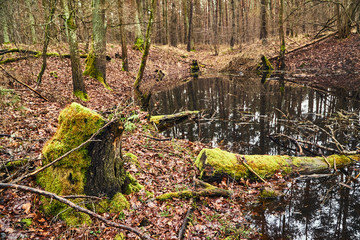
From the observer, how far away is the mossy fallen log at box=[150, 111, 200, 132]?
975cm

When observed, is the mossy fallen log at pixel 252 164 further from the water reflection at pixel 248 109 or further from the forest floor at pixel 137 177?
the water reflection at pixel 248 109

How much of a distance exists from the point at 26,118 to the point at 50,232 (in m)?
4.77

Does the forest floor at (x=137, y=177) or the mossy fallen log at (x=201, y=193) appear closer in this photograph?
the forest floor at (x=137, y=177)

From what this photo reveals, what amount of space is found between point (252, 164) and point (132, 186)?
10.5 ft

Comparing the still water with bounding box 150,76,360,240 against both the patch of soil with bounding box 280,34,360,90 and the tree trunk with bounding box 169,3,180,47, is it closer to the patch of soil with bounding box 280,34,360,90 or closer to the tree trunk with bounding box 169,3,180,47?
the patch of soil with bounding box 280,34,360,90

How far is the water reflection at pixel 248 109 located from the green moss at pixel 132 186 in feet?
13.4

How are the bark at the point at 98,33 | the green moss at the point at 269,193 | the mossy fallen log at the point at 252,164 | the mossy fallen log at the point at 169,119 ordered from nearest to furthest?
1. the green moss at the point at 269,193
2. the mossy fallen log at the point at 252,164
3. the mossy fallen log at the point at 169,119
4. the bark at the point at 98,33

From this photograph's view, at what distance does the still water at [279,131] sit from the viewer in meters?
4.53

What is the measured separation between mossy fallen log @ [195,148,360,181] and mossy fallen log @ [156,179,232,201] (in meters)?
0.34

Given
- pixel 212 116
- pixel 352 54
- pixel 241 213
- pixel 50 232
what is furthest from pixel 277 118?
pixel 352 54

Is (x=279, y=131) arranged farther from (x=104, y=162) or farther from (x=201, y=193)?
(x=104, y=162)

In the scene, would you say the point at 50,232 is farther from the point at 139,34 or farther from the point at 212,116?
the point at 139,34

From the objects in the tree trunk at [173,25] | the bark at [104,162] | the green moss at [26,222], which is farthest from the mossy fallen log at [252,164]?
the tree trunk at [173,25]

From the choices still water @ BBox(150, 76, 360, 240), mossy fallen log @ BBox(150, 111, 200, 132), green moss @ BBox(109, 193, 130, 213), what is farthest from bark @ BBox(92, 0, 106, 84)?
green moss @ BBox(109, 193, 130, 213)
